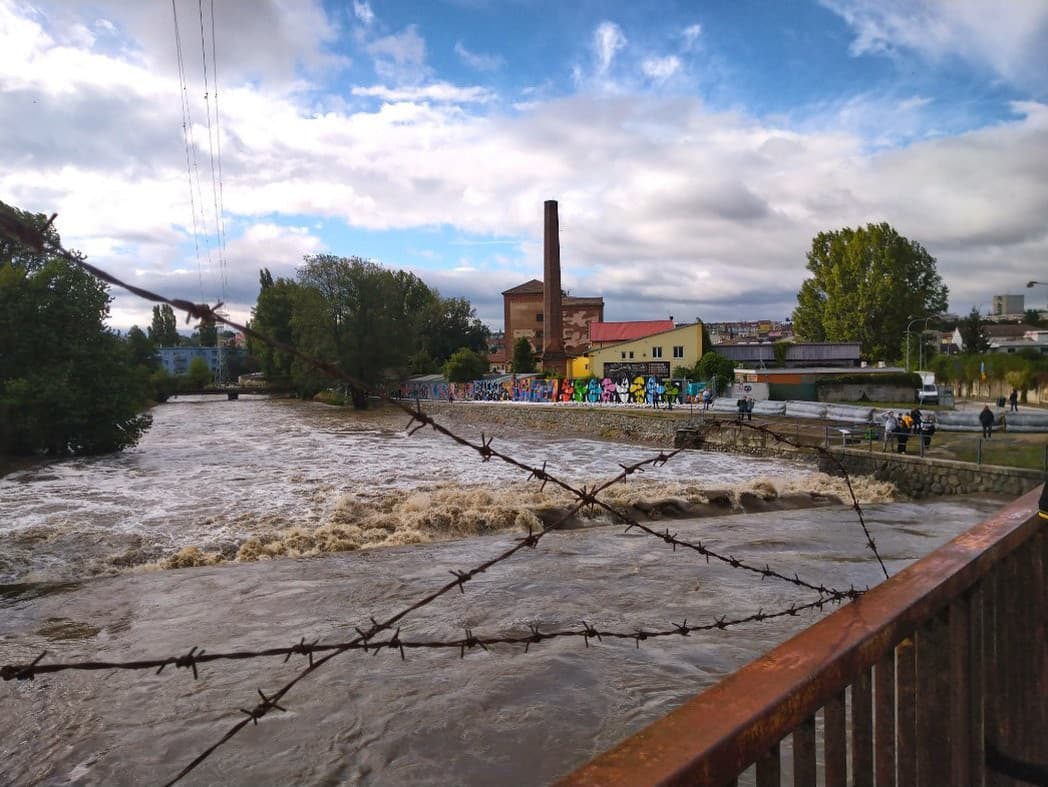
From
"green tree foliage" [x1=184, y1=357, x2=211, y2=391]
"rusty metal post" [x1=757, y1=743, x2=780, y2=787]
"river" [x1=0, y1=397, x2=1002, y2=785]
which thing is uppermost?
"green tree foliage" [x1=184, y1=357, x2=211, y2=391]

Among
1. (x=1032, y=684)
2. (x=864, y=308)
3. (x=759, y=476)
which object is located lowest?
(x=759, y=476)

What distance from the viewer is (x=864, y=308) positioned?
189ft

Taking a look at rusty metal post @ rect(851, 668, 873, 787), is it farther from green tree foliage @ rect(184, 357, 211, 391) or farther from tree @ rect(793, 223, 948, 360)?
green tree foliage @ rect(184, 357, 211, 391)

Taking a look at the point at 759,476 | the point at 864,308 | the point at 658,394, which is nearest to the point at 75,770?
the point at 759,476

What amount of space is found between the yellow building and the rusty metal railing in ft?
159

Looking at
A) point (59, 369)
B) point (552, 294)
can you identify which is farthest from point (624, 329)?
point (59, 369)

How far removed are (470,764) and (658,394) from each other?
4005 cm

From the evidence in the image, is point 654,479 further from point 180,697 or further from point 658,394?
point 658,394

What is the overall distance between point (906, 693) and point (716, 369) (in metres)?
43.5

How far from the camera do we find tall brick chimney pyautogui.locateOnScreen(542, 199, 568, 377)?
202 ft

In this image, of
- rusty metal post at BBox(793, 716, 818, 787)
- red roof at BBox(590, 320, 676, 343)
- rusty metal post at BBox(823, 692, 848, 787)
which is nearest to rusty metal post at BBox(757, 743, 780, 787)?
rusty metal post at BBox(793, 716, 818, 787)

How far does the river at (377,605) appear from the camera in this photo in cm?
642

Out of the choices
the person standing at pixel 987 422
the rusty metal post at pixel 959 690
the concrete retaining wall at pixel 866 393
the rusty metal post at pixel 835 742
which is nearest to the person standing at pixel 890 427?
the person standing at pixel 987 422

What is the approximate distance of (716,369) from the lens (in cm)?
4412
